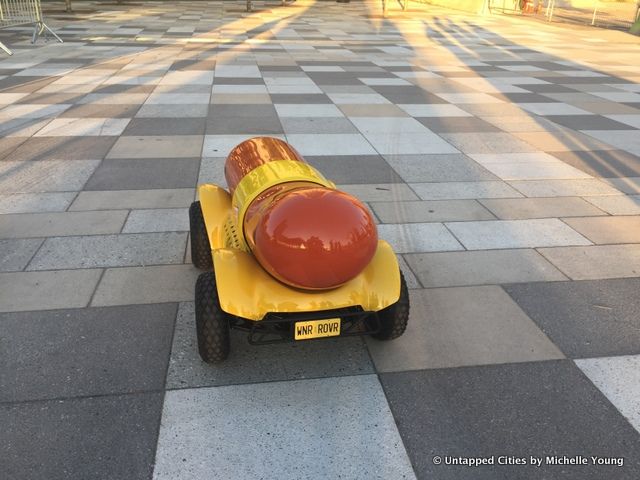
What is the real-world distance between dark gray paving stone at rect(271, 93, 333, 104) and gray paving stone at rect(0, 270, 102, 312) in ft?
20.6

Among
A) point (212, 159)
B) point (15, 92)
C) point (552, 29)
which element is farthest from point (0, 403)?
point (552, 29)

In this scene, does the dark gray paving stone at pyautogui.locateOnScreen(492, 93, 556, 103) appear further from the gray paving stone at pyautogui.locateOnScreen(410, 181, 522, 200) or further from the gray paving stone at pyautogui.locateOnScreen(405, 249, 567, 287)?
the gray paving stone at pyautogui.locateOnScreen(405, 249, 567, 287)

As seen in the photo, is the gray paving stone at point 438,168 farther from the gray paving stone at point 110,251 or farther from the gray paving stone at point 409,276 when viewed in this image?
the gray paving stone at point 110,251

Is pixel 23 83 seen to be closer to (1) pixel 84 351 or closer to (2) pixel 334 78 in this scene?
(2) pixel 334 78

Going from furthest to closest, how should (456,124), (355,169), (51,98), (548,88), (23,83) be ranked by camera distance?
(548,88) → (23,83) → (51,98) → (456,124) → (355,169)

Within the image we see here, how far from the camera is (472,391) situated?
2.92 meters

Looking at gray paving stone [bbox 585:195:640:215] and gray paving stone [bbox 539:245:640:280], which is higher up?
gray paving stone [bbox 539:245:640:280]

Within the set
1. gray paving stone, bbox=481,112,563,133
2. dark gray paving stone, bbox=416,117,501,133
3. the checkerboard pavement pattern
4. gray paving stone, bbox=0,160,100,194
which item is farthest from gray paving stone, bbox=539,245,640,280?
gray paving stone, bbox=0,160,100,194

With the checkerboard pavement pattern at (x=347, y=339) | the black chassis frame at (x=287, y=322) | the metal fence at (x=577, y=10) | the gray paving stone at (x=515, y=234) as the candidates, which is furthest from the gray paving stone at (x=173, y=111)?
the metal fence at (x=577, y=10)

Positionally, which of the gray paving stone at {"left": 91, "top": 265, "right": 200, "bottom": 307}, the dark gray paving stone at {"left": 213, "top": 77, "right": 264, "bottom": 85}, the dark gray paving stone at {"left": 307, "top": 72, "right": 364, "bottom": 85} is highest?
the dark gray paving stone at {"left": 213, "top": 77, "right": 264, "bottom": 85}

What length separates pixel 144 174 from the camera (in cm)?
601

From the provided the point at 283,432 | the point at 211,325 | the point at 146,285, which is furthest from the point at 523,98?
the point at 283,432

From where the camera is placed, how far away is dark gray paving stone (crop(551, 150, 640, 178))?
6.44m

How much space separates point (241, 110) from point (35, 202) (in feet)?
14.1
